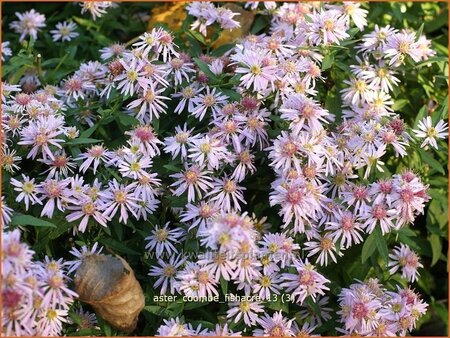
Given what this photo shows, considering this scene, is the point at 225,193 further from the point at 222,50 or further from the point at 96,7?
the point at 96,7

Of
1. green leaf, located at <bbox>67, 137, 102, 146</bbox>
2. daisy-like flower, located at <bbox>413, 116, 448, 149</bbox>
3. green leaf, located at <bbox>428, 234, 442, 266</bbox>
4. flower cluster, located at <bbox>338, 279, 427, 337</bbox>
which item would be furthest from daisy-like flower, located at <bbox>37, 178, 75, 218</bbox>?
green leaf, located at <bbox>428, 234, 442, 266</bbox>

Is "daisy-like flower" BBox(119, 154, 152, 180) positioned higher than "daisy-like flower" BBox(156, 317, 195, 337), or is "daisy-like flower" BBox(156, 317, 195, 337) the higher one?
"daisy-like flower" BBox(119, 154, 152, 180)

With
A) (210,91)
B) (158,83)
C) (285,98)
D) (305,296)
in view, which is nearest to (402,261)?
(305,296)

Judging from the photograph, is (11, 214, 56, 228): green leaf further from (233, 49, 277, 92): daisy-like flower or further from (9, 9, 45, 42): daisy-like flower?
(9, 9, 45, 42): daisy-like flower

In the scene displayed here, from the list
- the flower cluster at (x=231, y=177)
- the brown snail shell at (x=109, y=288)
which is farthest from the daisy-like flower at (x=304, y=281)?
the brown snail shell at (x=109, y=288)

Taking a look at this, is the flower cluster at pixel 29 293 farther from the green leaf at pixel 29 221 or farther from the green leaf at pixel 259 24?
the green leaf at pixel 259 24

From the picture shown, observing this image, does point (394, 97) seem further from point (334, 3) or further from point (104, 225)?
point (104, 225)

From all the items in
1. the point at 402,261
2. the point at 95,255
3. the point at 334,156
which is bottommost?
the point at 402,261
